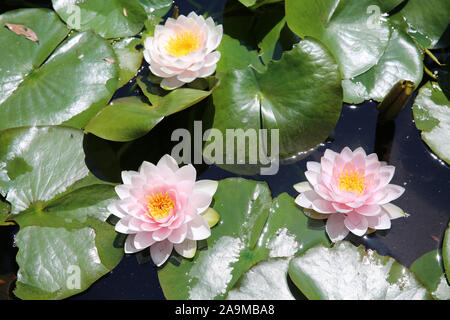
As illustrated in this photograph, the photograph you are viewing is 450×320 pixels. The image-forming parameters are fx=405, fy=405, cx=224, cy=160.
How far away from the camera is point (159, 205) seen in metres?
2.05

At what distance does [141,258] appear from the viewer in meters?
2.12

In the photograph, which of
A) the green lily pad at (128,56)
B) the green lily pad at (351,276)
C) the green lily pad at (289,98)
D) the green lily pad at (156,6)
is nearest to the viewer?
the green lily pad at (351,276)

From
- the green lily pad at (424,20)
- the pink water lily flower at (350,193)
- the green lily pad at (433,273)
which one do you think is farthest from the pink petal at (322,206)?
the green lily pad at (424,20)

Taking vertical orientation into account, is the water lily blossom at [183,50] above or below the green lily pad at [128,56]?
above

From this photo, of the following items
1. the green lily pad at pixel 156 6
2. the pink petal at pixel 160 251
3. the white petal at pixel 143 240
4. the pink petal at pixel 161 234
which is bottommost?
the pink petal at pixel 160 251

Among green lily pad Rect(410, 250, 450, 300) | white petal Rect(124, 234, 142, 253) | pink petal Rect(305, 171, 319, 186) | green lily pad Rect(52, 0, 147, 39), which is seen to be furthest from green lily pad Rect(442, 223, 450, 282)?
green lily pad Rect(52, 0, 147, 39)

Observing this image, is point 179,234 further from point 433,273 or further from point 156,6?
point 156,6

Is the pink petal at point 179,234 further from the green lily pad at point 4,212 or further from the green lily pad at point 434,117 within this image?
the green lily pad at point 434,117

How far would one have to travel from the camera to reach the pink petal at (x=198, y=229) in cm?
202

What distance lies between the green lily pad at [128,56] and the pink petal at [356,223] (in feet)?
5.22

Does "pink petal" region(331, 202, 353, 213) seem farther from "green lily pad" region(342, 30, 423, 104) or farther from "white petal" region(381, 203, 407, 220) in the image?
"green lily pad" region(342, 30, 423, 104)

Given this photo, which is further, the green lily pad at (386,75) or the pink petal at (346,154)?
the green lily pad at (386,75)

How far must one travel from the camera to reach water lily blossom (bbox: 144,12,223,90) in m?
2.38

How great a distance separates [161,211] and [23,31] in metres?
1.60
